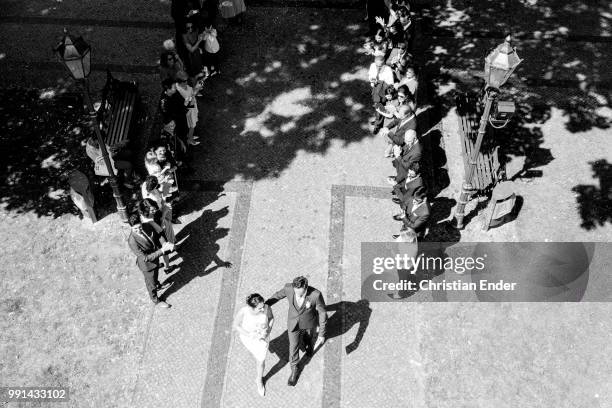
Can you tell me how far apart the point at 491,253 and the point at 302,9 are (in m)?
9.29

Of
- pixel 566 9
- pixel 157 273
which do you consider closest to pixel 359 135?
pixel 157 273

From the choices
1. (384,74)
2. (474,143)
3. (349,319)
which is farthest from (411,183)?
(384,74)

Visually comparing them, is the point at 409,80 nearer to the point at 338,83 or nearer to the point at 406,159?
the point at 406,159

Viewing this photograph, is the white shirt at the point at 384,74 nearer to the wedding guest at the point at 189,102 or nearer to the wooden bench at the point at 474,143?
the wooden bench at the point at 474,143

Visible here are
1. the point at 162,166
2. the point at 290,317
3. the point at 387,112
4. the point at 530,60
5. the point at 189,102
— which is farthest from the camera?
the point at 530,60

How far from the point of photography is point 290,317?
30.1ft

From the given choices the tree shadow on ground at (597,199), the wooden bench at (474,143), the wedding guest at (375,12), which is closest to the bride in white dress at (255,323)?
the wooden bench at (474,143)

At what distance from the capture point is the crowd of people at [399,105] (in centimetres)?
1076

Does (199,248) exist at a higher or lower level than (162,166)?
lower

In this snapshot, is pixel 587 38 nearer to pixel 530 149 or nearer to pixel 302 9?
pixel 530 149

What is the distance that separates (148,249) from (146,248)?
0.16ft

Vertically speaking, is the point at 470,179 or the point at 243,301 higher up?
the point at 470,179

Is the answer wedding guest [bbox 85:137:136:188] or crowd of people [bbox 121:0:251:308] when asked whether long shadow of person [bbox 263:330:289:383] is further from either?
wedding guest [bbox 85:137:136:188]

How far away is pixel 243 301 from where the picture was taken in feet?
35.8
